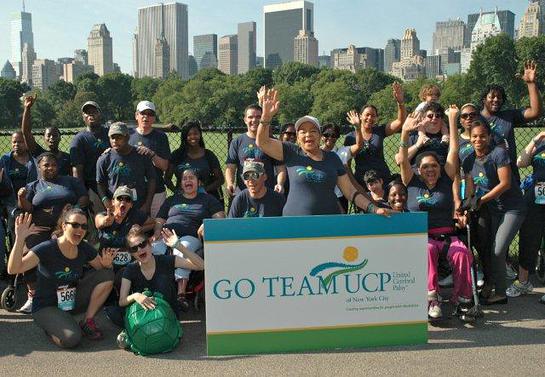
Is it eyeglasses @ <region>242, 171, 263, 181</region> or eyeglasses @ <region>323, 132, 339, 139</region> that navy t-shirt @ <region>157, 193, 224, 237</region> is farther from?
eyeglasses @ <region>323, 132, 339, 139</region>

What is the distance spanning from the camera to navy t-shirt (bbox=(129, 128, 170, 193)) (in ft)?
23.5

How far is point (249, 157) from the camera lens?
7.05m

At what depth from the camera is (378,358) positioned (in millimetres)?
5039

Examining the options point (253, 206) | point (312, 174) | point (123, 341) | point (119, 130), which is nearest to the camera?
point (123, 341)

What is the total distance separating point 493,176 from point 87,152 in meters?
4.41

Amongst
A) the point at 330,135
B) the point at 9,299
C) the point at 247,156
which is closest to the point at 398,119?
the point at 330,135

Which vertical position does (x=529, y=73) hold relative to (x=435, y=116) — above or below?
above

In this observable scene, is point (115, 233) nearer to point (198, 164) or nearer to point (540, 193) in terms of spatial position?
point (198, 164)

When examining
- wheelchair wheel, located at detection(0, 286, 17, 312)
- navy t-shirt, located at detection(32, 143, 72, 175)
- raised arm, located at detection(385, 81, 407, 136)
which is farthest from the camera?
raised arm, located at detection(385, 81, 407, 136)

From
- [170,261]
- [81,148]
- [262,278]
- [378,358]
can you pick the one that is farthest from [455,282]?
[81,148]

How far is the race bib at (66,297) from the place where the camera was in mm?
5520

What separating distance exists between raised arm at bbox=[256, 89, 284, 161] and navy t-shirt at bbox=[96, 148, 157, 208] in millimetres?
1822

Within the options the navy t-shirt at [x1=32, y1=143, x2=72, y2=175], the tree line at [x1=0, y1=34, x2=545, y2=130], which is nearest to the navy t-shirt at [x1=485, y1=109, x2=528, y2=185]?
the navy t-shirt at [x1=32, y1=143, x2=72, y2=175]

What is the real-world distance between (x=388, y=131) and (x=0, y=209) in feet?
14.9
